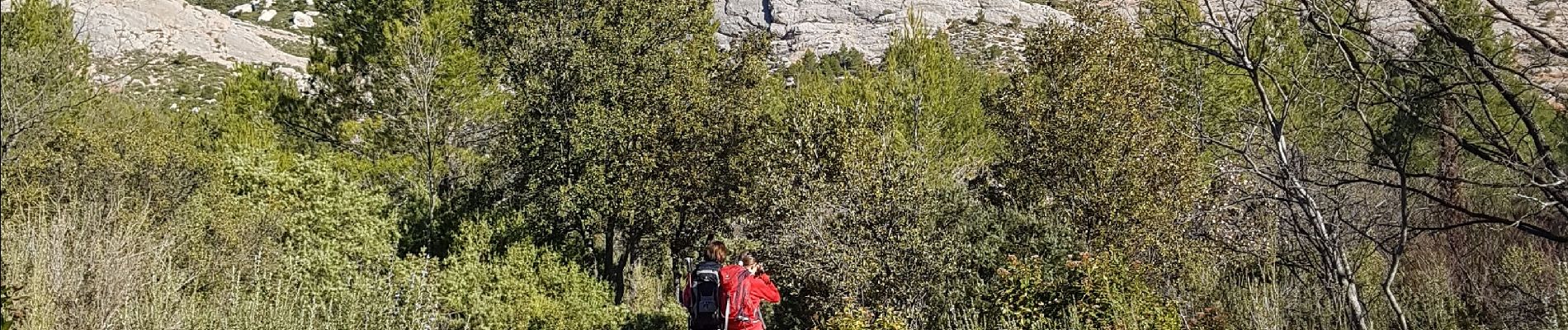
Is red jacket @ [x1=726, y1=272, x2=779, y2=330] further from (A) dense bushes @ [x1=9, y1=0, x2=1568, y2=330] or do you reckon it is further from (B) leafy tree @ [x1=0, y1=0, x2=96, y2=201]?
(B) leafy tree @ [x1=0, y1=0, x2=96, y2=201]

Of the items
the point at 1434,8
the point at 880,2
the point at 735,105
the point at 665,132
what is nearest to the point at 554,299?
the point at 665,132

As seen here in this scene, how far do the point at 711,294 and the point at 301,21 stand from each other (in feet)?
294

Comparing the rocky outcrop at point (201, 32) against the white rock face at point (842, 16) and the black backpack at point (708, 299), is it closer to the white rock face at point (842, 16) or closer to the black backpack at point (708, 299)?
the white rock face at point (842, 16)

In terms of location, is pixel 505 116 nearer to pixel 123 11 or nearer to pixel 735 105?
pixel 735 105

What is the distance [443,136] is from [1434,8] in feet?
62.3

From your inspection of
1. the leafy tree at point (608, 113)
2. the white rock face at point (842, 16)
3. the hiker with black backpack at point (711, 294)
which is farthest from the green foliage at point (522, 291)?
the white rock face at point (842, 16)

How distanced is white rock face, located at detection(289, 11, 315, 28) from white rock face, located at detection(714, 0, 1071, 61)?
124 ft

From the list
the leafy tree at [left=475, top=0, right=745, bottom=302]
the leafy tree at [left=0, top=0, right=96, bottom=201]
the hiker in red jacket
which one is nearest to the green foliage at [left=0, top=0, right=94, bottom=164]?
the leafy tree at [left=0, top=0, right=96, bottom=201]

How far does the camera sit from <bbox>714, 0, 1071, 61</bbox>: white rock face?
84375 millimetres

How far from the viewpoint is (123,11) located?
60719mm

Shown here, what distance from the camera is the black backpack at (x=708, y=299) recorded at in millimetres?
8320

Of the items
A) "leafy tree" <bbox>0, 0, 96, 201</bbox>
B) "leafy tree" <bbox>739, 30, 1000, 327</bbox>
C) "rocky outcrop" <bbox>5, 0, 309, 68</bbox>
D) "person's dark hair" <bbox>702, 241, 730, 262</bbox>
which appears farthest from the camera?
"rocky outcrop" <bbox>5, 0, 309, 68</bbox>

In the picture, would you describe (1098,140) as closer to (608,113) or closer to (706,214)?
(706,214)

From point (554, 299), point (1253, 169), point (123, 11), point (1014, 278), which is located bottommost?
point (123, 11)
